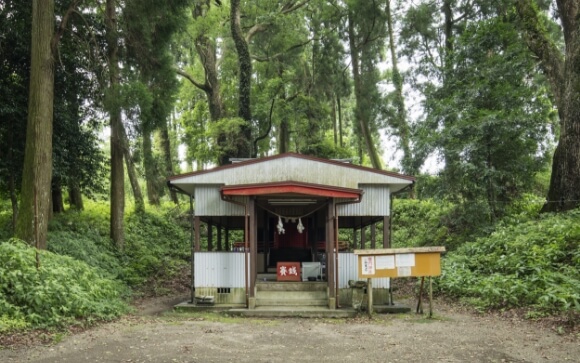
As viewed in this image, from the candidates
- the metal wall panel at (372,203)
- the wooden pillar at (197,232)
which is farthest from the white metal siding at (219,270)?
the metal wall panel at (372,203)

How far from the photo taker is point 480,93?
15.2m

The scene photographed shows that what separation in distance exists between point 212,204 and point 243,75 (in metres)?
13.0

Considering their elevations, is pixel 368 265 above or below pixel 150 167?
below

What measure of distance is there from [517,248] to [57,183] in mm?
13584

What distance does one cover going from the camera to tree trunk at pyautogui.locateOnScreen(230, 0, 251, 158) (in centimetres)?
2289

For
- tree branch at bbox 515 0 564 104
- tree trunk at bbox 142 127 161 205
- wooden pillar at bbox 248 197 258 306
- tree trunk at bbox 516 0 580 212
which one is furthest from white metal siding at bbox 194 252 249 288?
tree branch at bbox 515 0 564 104

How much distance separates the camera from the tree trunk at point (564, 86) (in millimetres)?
13758

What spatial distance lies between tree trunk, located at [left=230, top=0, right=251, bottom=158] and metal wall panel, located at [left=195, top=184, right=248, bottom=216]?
11.3m

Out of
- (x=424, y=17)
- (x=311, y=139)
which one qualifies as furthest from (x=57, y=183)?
(x=424, y=17)

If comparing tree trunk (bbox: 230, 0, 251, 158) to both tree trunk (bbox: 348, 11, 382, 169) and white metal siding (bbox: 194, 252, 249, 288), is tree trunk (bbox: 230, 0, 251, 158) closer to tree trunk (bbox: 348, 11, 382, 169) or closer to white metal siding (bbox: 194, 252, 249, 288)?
tree trunk (bbox: 348, 11, 382, 169)

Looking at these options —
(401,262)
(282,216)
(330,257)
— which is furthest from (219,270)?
(401,262)

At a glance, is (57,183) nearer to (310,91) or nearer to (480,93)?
(480,93)

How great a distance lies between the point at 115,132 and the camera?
14086 mm

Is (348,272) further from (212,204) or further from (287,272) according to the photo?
(212,204)
